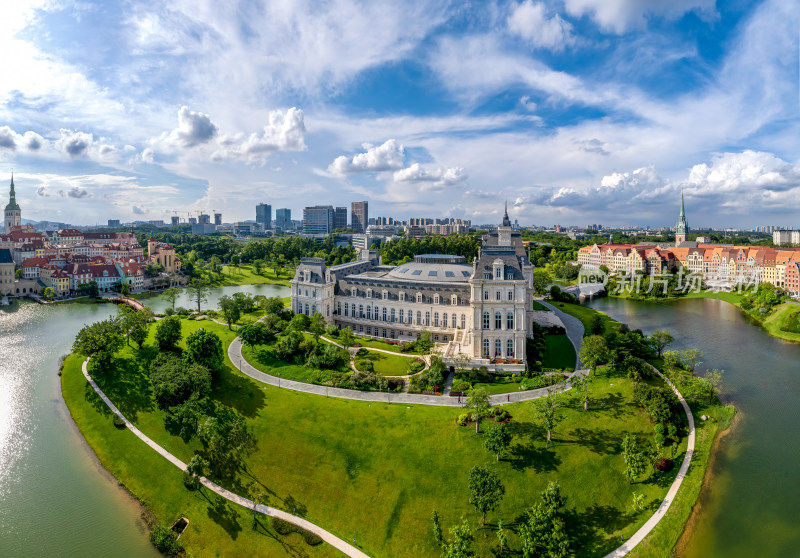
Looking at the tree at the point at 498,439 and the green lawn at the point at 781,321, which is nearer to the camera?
the tree at the point at 498,439

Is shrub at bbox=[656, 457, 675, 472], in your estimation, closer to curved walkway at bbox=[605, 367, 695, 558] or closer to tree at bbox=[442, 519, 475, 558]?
curved walkway at bbox=[605, 367, 695, 558]

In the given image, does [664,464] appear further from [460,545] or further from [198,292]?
[198,292]

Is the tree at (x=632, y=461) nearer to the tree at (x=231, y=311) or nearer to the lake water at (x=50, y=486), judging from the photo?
the lake water at (x=50, y=486)

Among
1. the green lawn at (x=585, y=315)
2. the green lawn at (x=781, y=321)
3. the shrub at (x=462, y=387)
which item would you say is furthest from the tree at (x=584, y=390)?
the green lawn at (x=781, y=321)

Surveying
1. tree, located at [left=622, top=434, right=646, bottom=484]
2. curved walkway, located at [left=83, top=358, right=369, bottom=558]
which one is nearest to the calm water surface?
tree, located at [left=622, top=434, right=646, bottom=484]

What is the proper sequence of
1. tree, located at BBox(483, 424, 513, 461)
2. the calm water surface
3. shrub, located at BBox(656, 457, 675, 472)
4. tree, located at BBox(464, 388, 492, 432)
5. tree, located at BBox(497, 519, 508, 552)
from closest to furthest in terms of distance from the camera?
tree, located at BBox(497, 519, 508, 552) < the calm water surface < tree, located at BBox(483, 424, 513, 461) < shrub, located at BBox(656, 457, 675, 472) < tree, located at BBox(464, 388, 492, 432)

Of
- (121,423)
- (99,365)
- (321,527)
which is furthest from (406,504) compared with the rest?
(99,365)

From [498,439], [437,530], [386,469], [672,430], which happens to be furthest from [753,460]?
[386,469]
